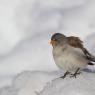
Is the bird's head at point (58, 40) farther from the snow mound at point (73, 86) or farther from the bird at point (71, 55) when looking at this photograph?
the snow mound at point (73, 86)

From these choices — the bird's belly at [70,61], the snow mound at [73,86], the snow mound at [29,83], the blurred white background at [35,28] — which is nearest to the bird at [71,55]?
the bird's belly at [70,61]

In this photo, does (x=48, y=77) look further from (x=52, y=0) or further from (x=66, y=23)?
(x=52, y=0)

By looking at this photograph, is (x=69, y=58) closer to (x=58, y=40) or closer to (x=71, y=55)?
(x=71, y=55)

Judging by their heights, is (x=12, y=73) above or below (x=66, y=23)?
below

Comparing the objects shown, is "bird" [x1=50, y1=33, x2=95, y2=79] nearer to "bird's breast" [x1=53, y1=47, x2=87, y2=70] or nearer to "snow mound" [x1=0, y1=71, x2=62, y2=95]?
"bird's breast" [x1=53, y1=47, x2=87, y2=70]

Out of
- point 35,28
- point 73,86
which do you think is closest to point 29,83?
point 73,86

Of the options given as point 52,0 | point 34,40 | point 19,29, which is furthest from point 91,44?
point 52,0
